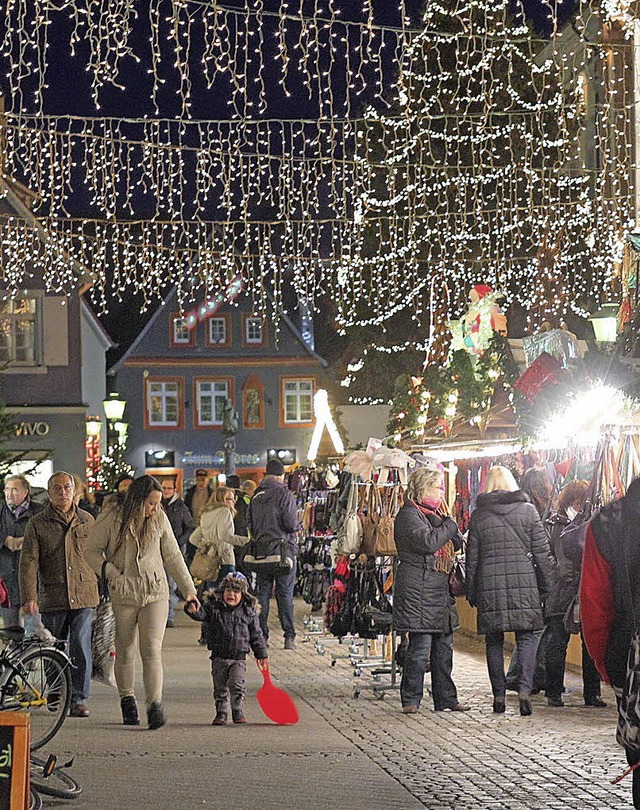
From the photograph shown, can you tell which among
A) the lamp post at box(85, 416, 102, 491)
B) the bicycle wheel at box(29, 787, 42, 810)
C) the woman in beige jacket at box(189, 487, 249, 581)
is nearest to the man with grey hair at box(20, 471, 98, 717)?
the bicycle wheel at box(29, 787, 42, 810)

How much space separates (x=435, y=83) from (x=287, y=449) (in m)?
25.1

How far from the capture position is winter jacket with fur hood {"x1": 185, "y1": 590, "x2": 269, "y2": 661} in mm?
11375

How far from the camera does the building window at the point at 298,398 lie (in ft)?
195

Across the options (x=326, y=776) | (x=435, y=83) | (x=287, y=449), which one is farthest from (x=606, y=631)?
(x=287, y=449)

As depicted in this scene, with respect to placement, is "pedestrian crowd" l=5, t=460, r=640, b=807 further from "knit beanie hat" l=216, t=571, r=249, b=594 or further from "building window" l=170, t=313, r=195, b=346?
"building window" l=170, t=313, r=195, b=346

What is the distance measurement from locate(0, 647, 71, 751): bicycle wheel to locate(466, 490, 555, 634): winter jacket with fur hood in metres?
3.10

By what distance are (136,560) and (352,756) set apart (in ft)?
7.68

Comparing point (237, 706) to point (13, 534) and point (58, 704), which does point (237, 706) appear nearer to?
point (58, 704)

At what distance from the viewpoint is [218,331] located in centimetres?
6009

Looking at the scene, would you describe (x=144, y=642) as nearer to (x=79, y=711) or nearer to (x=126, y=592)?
(x=126, y=592)

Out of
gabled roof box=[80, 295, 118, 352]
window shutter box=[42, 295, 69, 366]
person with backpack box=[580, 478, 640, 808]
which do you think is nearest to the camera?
person with backpack box=[580, 478, 640, 808]

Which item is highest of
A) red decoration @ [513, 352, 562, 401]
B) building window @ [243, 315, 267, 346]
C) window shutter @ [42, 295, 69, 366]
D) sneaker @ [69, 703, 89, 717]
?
building window @ [243, 315, 267, 346]

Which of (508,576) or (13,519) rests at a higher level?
(13,519)

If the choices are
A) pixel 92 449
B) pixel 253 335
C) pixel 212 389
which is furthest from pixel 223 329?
pixel 92 449
